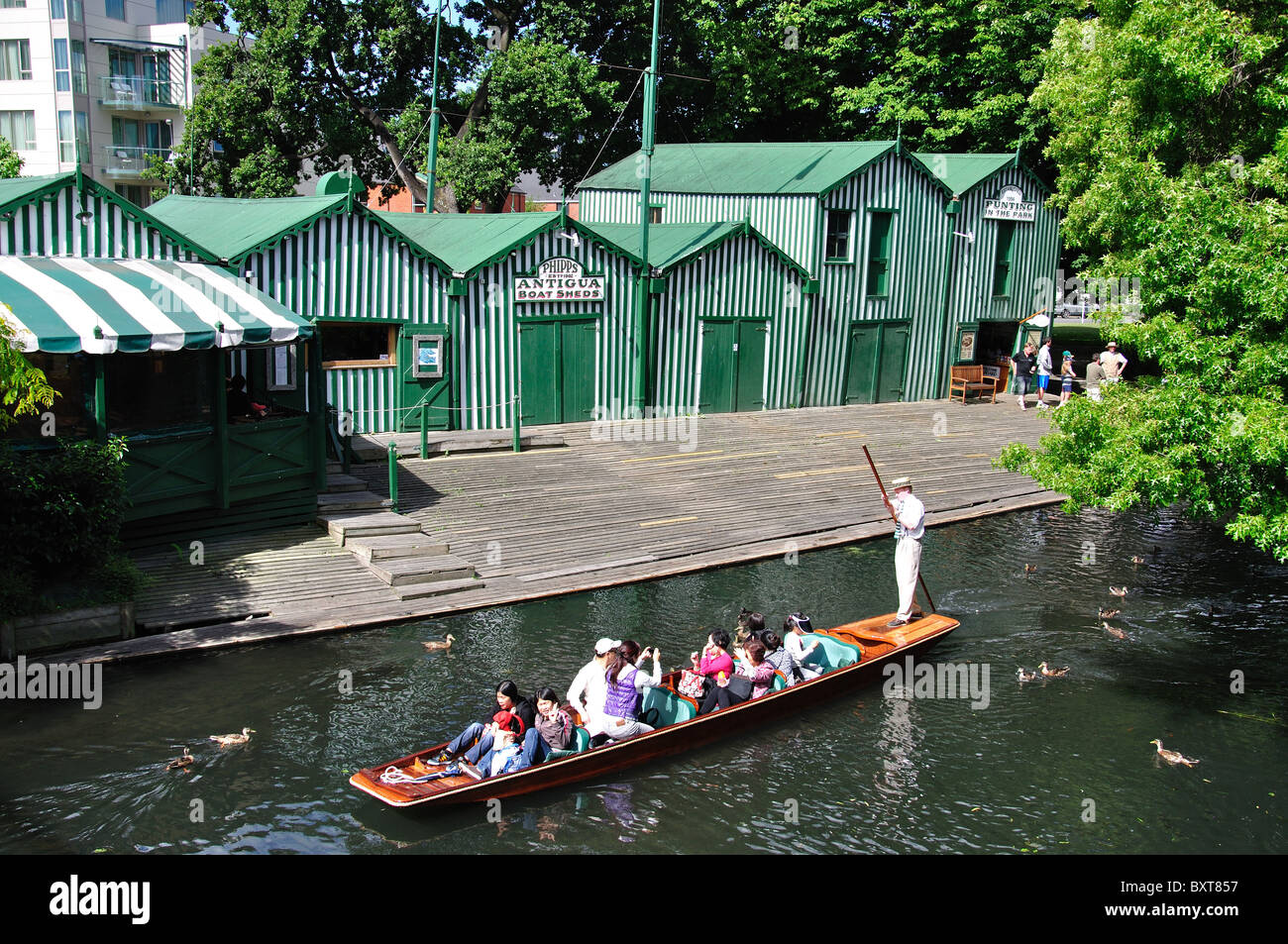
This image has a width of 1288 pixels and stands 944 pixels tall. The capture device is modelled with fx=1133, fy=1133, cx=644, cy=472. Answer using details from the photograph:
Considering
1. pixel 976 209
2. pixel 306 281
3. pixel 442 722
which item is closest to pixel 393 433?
pixel 306 281

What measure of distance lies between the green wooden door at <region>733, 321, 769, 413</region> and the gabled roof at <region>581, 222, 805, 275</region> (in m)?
1.99

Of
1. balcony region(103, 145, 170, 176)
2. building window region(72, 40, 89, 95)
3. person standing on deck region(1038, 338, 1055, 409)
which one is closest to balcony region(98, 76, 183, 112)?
building window region(72, 40, 89, 95)

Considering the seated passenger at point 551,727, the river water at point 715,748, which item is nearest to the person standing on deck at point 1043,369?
the river water at point 715,748

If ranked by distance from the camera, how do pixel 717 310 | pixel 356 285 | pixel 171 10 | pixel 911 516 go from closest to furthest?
pixel 911 516, pixel 356 285, pixel 717 310, pixel 171 10

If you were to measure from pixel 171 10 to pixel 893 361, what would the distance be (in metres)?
42.5

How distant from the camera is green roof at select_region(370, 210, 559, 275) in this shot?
986 inches

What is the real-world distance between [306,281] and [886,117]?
27009 mm

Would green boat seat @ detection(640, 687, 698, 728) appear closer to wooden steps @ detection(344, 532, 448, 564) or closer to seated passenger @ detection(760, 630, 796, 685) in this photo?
seated passenger @ detection(760, 630, 796, 685)

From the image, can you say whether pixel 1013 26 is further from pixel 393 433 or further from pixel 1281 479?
pixel 1281 479

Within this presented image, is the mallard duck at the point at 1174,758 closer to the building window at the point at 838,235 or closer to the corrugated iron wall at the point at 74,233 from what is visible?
the corrugated iron wall at the point at 74,233

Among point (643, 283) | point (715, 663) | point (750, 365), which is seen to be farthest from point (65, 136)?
point (715, 663)

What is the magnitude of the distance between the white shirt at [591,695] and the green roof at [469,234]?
1426 cm

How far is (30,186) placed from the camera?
1848cm

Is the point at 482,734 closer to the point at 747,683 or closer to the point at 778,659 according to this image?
the point at 747,683
